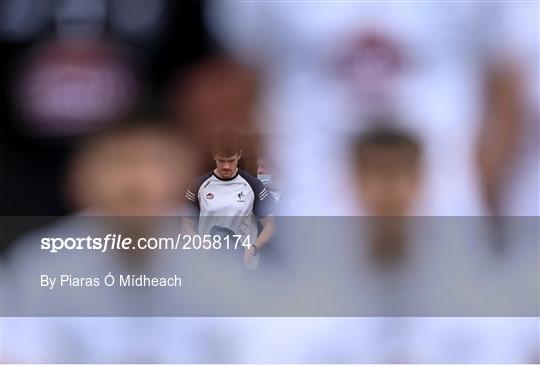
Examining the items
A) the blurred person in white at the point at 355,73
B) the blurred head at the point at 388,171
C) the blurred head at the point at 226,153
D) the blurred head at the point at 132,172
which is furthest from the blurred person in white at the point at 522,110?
the blurred head at the point at 132,172

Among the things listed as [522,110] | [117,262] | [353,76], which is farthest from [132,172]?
[522,110]

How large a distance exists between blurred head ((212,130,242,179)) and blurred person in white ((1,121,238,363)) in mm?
108

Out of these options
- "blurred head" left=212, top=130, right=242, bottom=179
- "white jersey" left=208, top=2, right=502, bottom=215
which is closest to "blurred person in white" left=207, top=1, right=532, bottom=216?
"white jersey" left=208, top=2, right=502, bottom=215

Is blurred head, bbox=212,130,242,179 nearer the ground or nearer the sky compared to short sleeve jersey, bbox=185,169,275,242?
nearer the sky

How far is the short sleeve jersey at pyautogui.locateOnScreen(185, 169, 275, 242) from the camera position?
10.2ft

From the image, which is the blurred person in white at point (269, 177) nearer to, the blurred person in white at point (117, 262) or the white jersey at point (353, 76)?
the white jersey at point (353, 76)

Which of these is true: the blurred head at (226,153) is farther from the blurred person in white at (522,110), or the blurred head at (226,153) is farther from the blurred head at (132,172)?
the blurred person in white at (522,110)

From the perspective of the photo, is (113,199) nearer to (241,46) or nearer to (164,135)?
(164,135)

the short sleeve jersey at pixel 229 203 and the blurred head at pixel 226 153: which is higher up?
the blurred head at pixel 226 153

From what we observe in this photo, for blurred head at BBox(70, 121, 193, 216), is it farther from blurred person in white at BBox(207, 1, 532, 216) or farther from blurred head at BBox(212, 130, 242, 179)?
blurred person in white at BBox(207, 1, 532, 216)

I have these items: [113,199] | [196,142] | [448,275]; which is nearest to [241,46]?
[196,142]

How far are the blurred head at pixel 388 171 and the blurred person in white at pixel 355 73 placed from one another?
2.2 inches

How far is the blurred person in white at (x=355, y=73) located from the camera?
10.2ft

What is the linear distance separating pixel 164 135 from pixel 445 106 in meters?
1.08
